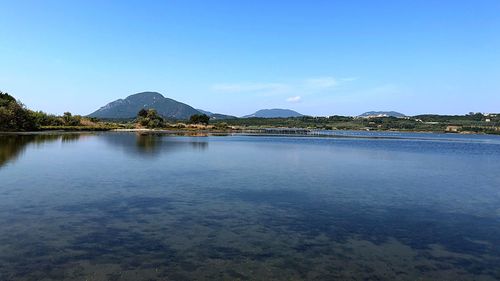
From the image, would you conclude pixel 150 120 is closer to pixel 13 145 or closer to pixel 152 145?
pixel 152 145

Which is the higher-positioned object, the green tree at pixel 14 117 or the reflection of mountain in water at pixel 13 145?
the green tree at pixel 14 117

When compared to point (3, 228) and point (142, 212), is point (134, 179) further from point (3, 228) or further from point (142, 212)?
point (3, 228)

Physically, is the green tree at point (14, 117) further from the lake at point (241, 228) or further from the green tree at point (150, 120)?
the lake at point (241, 228)

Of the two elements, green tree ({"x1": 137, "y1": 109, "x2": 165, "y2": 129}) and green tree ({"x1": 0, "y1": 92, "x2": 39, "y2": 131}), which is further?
green tree ({"x1": 137, "y1": 109, "x2": 165, "y2": 129})

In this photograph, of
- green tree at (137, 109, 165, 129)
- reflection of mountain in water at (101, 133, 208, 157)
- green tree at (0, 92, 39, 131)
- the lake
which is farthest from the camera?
green tree at (137, 109, 165, 129)

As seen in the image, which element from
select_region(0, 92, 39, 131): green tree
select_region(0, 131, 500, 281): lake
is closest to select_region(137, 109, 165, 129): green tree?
select_region(0, 92, 39, 131): green tree

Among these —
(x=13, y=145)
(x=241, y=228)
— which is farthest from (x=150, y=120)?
(x=241, y=228)

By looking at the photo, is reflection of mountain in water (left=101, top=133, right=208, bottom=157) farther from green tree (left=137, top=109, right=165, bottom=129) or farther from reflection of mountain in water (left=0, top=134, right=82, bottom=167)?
green tree (left=137, top=109, right=165, bottom=129)

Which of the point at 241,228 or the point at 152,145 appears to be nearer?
the point at 241,228

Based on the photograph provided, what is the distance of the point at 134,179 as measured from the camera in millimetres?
30500

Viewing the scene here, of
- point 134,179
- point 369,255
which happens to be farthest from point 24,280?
point 134,179

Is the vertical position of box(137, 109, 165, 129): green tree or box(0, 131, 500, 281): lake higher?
box(137, 109, 165, 129): green tree

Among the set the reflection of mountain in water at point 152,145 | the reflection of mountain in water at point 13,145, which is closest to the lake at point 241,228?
the reflection of mountain in water at point 13,145

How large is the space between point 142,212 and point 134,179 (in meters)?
11.6
